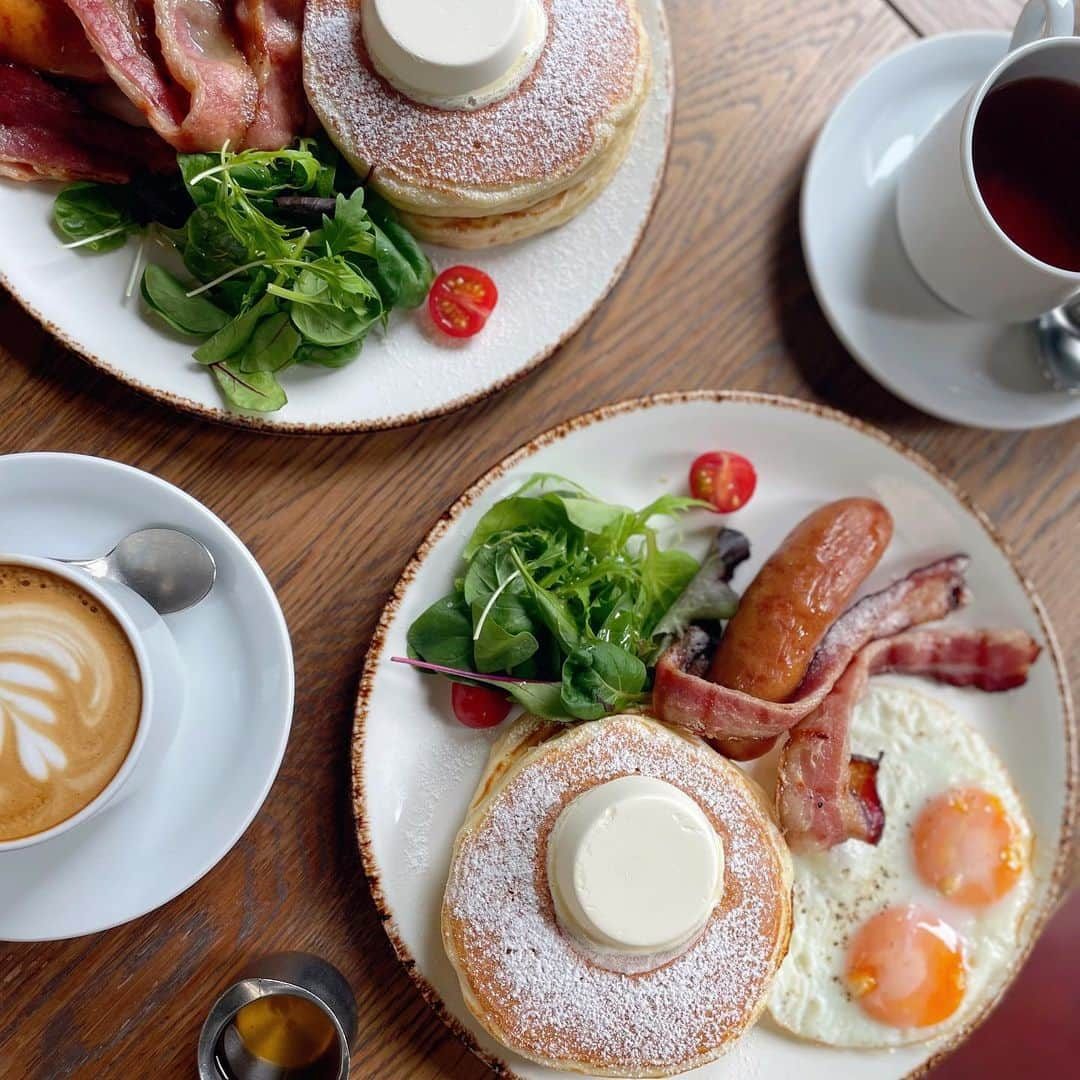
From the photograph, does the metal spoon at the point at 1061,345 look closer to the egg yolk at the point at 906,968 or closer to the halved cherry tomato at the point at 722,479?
the halved cherry tomato at the point at 722,479

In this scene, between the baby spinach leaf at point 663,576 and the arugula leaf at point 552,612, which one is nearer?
the arugula leaf at point 552,612

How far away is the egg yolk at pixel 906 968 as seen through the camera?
195 centimetres

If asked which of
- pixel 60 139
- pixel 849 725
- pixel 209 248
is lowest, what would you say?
pixel 849 725

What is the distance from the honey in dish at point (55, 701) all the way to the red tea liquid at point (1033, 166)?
1.74m

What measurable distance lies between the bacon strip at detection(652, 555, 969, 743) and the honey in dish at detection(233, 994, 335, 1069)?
0.85 m

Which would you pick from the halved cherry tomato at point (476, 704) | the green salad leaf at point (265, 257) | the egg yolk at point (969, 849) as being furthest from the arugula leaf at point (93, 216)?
the egg yolk at point (969, 849)

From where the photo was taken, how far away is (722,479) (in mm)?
1984

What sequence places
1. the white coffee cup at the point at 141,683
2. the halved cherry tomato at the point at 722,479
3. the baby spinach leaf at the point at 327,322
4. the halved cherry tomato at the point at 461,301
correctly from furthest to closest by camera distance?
the halved cherry tomato at the point at 722,479, the halved cherry tomato at the point at 461,301, the baby spinach leaf at the point at 327,322, the white coffee cup at the point at 141,683

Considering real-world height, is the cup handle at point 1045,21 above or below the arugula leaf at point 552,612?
above

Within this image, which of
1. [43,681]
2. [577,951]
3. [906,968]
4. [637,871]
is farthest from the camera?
[906,968]

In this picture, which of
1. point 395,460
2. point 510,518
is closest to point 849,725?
point 510,518

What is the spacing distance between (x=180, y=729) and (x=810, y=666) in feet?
4.00

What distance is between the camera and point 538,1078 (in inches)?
71.7

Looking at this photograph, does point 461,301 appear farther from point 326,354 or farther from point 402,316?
point 326,354
